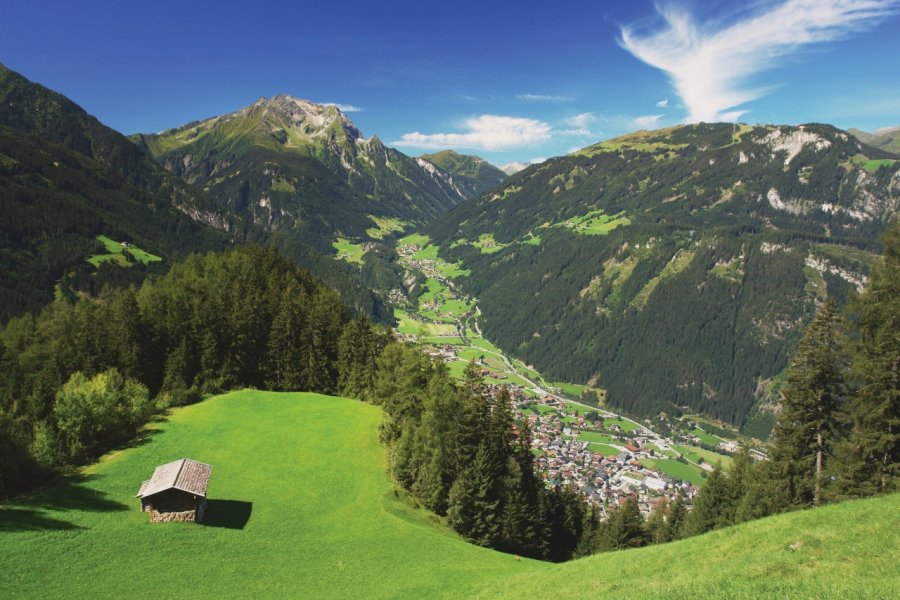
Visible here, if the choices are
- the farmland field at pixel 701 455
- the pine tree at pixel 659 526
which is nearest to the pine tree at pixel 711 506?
the pine tree at pixel 659 526

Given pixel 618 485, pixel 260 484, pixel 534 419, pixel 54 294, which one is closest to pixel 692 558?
pixel 260 484

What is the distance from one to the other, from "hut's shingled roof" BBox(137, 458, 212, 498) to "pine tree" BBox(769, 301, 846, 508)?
4791cm

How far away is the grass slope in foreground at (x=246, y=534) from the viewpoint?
102 ft

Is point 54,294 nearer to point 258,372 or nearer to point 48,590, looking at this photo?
point 258,372

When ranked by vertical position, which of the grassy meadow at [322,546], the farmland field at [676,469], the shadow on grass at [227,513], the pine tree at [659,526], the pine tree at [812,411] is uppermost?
the pine tree at [812,411]

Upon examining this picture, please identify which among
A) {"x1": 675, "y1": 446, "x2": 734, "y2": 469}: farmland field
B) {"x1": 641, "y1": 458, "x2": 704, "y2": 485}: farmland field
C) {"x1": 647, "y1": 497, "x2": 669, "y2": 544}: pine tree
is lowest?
{"x1": 675, "y1": 446, "x2": 734, "y2": 469}: farmland field

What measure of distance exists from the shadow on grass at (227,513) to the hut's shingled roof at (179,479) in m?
2.65

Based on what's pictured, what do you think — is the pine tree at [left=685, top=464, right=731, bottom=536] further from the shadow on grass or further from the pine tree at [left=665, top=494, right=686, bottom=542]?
the shadow on grass

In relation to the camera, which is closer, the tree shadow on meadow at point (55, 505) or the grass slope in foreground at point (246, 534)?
the grass slope in foreground at point (246, 534)

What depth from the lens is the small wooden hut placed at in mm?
38719

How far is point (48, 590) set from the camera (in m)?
28.1

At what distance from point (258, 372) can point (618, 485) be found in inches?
3634

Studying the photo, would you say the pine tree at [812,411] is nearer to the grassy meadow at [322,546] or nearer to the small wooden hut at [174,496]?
the grassy meadow at [322,546]

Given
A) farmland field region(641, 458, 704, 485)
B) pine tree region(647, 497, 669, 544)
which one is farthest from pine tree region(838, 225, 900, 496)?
farmland field region(641, 458, 704, 485)
